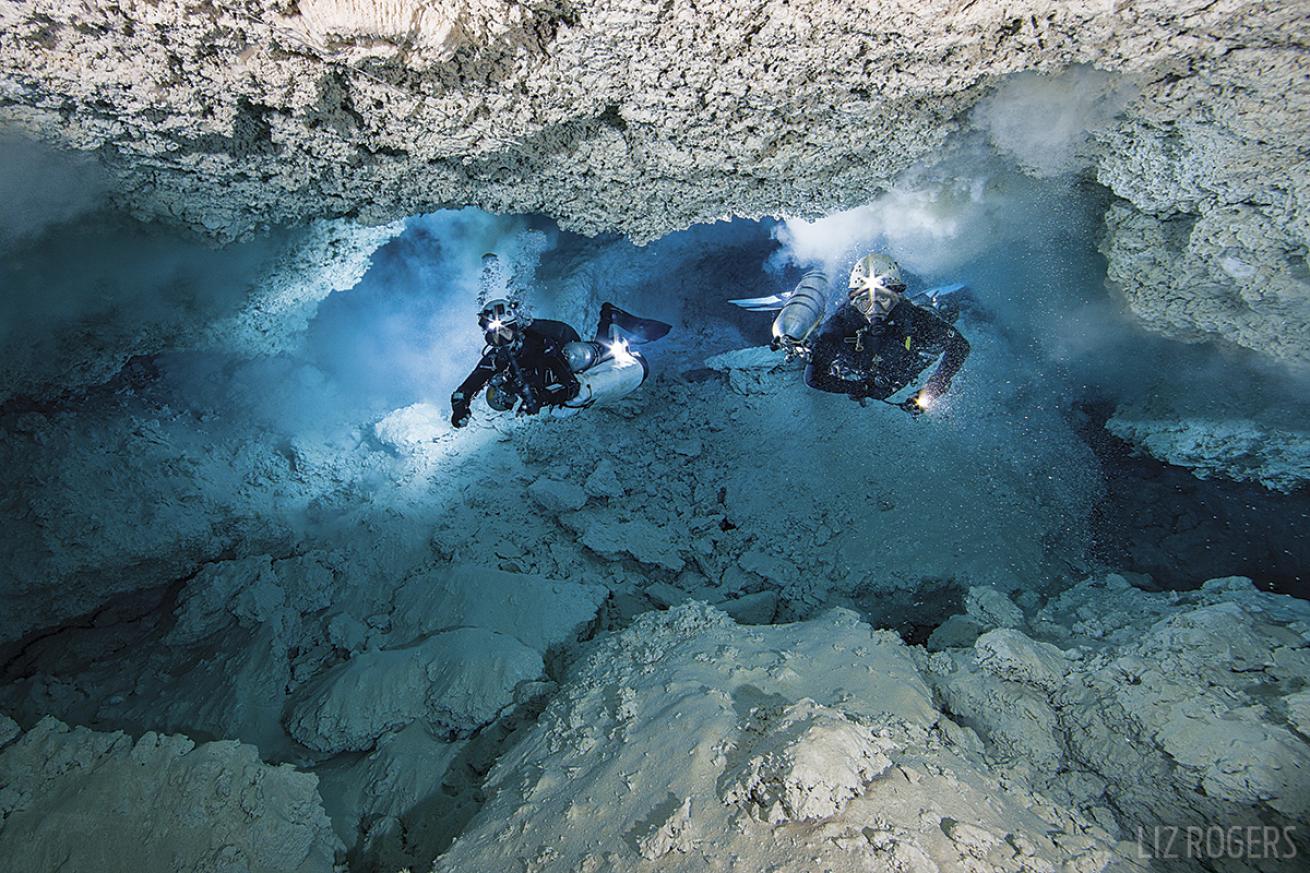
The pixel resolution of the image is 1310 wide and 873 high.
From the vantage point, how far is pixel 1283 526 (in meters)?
4.74

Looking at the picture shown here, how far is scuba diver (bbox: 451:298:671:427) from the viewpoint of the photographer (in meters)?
5.97

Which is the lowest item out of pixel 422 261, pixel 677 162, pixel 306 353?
pixel 306 353

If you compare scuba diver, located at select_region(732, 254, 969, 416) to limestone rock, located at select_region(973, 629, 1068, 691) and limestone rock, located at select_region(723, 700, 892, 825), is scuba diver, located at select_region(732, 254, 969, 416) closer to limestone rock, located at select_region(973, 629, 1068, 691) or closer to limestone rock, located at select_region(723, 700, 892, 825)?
limestone rock, located at select_region(973, 629, 1068, 691)

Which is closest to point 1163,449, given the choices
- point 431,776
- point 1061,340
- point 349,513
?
point 1061,340

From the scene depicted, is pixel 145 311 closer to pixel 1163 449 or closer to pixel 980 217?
pixel 980 217

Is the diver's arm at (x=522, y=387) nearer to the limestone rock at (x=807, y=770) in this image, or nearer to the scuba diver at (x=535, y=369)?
the scuba diver at (x=535, y=369)

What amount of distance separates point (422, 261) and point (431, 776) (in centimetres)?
700

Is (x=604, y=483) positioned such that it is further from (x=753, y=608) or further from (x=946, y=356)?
(x=946, y=356)

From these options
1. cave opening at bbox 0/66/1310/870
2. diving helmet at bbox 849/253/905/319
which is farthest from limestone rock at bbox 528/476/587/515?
diving helmet at bbox 849/253/905/319

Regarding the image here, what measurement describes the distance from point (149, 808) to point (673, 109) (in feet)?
11.0

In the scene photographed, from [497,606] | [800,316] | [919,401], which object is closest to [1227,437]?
[919,401]

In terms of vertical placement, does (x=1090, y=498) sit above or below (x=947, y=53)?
below

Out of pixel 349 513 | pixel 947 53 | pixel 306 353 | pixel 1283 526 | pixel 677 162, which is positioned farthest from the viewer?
pixel 306 353

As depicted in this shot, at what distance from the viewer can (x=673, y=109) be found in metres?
2.31
